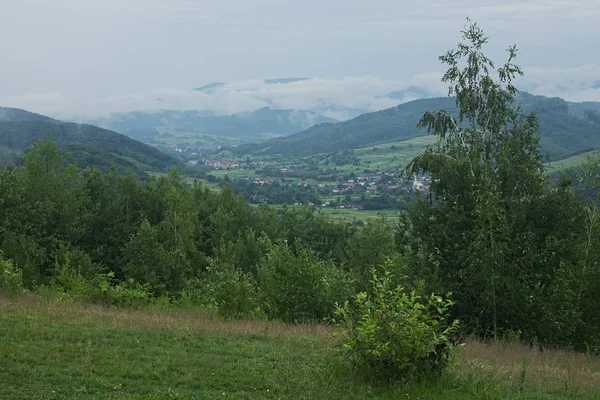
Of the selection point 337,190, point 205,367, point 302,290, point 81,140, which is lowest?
point 337,190

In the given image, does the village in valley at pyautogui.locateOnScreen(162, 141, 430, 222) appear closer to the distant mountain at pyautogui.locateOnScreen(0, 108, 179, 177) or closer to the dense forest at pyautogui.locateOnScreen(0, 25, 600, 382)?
the distant mountain at pyautogui.locateOnScreen(0, 108, 179, 177)

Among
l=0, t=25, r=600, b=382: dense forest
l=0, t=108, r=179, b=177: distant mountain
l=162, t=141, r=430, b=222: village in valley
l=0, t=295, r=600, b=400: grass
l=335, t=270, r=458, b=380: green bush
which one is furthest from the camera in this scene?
l=0, t=108, r=179, b=177: distant mountain

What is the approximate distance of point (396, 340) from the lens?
7.97 m

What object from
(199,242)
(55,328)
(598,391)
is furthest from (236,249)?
(598,391)

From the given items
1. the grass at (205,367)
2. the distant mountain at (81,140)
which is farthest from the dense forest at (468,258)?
the distant mountain at (81,140)

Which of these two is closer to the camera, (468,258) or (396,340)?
(396,340)

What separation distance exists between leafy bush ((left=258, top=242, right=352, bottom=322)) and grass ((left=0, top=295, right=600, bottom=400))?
3513 millimetres

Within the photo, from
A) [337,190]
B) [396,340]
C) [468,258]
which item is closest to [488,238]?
[468,258]

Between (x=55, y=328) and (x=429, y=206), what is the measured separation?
12787 millimetres

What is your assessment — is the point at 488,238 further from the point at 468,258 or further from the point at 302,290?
the point at 302,290

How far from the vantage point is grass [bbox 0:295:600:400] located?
25.6 feet

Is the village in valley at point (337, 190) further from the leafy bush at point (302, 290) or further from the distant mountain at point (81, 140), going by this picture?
the leafy bush at point (302, 290)

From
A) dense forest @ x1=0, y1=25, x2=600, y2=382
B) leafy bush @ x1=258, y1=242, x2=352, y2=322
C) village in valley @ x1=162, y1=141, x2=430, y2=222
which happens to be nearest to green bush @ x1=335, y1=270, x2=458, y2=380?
dense forest @ x1=0, y1=25, x2=600, y2=382

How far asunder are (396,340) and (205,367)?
3307mm
